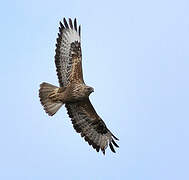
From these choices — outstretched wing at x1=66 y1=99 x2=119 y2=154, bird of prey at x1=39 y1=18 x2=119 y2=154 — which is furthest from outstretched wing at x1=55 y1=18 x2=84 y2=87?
outstretched wing at x1=66 y1=99 x2=119 y2=154

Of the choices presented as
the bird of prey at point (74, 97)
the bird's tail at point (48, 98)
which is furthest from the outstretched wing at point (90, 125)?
the bird's tail at point (48, 98)

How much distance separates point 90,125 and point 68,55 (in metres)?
2.10

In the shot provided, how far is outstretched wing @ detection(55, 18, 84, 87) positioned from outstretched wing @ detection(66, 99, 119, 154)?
71 cm

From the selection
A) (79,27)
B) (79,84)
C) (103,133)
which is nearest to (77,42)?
(79,27)

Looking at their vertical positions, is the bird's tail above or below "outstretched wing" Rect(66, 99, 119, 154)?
above

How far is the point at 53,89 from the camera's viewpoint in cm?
1480

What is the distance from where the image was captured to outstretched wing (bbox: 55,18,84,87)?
15.2 metres

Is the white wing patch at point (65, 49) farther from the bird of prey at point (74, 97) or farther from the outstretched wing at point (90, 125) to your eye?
the outstretched wing at point (90, 125)

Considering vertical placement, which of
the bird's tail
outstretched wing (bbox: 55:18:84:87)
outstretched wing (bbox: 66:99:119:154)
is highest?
outstretched wing (bbox: 55:18:84:87)

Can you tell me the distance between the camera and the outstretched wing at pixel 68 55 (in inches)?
599

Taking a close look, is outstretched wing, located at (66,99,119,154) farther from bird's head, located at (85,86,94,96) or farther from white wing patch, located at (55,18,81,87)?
white wing patch, located at (55,18,81,87)

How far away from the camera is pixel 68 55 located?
1569 centimetres

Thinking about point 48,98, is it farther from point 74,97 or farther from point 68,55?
point 68,55

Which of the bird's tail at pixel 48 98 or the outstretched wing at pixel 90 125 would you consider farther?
the outstretched wing at pixel 90 125
